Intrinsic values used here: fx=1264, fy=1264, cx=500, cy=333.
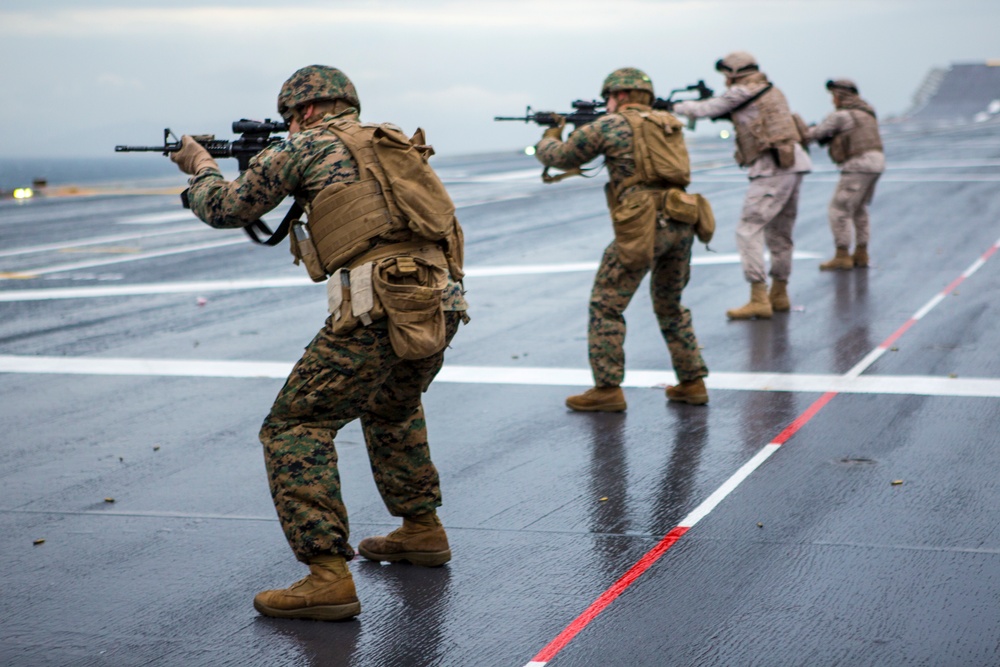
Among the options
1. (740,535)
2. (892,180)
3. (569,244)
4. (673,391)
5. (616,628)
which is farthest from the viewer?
(892,180)

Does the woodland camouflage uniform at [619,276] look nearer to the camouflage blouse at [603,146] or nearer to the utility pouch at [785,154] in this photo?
the camouflage blouse at [603,146]

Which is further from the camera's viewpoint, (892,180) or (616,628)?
(892,180)

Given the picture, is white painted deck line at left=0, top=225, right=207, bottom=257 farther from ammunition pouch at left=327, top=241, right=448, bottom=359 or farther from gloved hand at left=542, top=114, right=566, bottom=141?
ammunition pouch at left=327, top=241, right=448, bottom=359

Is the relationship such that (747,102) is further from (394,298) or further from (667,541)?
(394,298)

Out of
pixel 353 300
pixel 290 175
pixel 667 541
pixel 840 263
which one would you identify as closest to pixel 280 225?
pixel 290 175

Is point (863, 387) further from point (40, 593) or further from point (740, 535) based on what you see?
point (40, 593)

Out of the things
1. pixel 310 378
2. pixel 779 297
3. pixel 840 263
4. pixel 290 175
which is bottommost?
pixel 840 263

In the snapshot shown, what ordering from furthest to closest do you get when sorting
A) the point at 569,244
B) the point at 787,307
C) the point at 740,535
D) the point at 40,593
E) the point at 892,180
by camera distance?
the point at 892,180 → the point at 569,244 → the point at 787,307 → the point at 740,535 → the point at 40,593

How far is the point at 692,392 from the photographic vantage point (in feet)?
26.7

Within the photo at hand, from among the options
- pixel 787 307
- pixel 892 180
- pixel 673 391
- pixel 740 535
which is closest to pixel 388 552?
pixel 740 535

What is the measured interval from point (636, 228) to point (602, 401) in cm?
113

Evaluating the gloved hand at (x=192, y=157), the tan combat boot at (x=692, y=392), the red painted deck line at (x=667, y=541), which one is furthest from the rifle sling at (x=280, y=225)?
the tan combat boot at (x=692, y=392)

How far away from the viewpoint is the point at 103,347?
34.3 feet

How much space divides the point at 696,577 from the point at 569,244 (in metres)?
12.7
